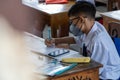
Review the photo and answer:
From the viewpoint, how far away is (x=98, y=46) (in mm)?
1553

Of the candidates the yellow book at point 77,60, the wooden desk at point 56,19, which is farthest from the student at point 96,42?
the wooden desk at point 56,19

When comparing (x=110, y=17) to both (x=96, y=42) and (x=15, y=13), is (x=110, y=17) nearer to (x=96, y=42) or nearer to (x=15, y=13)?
(x=96, y=42)

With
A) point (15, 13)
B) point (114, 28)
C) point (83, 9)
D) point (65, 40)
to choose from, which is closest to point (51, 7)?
point (114, 28)

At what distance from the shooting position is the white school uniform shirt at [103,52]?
154 cm

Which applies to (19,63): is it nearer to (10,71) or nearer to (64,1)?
(10,71)

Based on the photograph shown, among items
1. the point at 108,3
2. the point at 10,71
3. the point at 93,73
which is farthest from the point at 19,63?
the point at 108,3

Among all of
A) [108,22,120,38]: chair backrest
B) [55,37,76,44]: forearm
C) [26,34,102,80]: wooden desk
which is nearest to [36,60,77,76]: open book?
[26,34,102,80]: wooden desk

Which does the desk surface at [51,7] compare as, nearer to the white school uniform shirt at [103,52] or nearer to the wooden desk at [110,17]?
the wooden desk at [110,17]

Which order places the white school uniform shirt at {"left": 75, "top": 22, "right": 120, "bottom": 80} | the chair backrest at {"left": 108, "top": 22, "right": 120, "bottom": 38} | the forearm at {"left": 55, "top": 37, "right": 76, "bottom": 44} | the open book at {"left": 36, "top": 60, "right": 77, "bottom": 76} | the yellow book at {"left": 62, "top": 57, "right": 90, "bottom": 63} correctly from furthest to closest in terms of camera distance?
1. the chair backrest at {"left": 108, "top": 22, "right": 120, "bottom": 38}
2. the forearm at {"left": 55, "top": 37, "right": 76, "bottom": 44}
3. the white school uniform shirt at {"left": 75, "top": 22, "right": 120, "bottom": 80}
4. the yellow book at {"left": 62, "top": 57, "right": 90, "bottom": 63}
5. the open book at {"left": 36, "top": 60, "right": 77, "bottom": 76}

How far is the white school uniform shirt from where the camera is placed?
5.05 ft

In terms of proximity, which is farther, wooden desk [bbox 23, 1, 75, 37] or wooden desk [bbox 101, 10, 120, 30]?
wooden desk [bbox 23, 1, 75, 37]

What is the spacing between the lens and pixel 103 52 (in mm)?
1536

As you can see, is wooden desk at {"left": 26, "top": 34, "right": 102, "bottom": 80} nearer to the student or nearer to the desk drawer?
the desk drawer

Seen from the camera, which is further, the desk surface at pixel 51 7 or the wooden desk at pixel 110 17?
the desk surface at pixel 51 7
